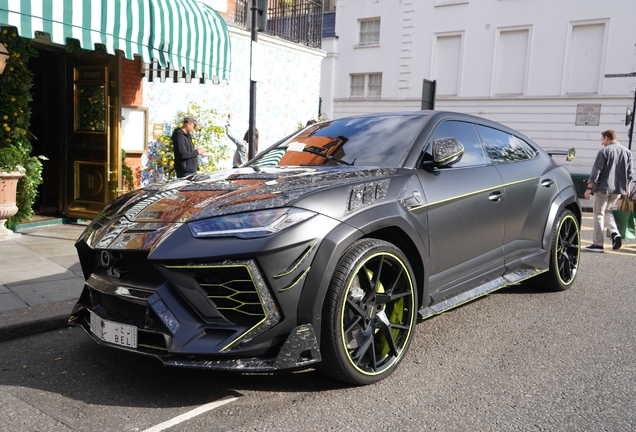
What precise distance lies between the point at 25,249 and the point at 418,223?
542 centimetres

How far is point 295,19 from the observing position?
1369 centimetres

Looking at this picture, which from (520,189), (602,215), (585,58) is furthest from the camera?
(585,58)

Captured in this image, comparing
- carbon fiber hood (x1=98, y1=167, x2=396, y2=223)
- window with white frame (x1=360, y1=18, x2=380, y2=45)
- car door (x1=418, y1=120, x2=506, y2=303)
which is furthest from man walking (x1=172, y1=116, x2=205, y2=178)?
window with white frame (x1=360, y1=18, x2=380, y2=45)

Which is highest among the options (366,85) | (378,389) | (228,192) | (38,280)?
(366,85)

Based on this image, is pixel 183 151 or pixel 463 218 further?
pixel 183 151

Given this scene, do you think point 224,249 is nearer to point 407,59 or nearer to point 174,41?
point 174,41

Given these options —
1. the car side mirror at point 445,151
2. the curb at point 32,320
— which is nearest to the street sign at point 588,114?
the car side mirror at point 445,151

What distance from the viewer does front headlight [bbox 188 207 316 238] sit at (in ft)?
9.92

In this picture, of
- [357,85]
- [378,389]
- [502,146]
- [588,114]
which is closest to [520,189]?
[502,146]

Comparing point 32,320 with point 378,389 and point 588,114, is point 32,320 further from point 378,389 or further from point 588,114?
point 588,114

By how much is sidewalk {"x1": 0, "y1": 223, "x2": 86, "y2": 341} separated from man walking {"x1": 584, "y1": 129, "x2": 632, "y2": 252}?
7.24 meters

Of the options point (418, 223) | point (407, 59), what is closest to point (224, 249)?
point (418, 223)

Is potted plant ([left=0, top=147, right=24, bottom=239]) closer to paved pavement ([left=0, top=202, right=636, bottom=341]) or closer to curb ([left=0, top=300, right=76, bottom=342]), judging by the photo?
paved pavement ([left=0, top=202, right=636, bottom=341])

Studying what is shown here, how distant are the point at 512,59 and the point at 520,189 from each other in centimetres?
2202
